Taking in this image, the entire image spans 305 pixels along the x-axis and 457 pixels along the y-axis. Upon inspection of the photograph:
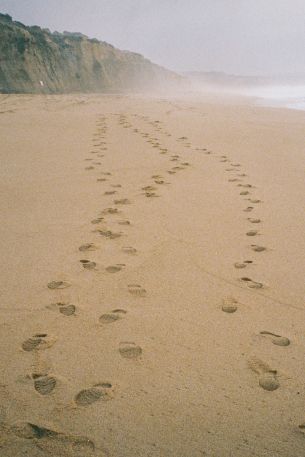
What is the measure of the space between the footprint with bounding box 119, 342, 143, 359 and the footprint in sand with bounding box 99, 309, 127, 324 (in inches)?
5.6

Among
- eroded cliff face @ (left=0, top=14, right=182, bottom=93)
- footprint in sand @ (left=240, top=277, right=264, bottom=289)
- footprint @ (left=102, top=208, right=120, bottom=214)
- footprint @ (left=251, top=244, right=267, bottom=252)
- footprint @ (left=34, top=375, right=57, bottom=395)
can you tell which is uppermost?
eroded cliff face @ (left=0, top=14, right=182, bottom=93)

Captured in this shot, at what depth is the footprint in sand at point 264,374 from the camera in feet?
3.65

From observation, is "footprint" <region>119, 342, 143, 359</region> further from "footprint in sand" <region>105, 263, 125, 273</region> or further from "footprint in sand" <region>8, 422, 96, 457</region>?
"footprint in sand" <region>105, 263, 125, 273</region>

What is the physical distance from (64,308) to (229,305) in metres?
0.75

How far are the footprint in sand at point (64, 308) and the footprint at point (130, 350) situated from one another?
0.30 m

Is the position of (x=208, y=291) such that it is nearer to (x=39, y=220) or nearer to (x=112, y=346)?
(x=112, y=346)

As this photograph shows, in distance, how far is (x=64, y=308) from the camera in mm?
1444

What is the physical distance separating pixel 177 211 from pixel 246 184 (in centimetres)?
95

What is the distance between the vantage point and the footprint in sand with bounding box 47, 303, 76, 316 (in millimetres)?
1419

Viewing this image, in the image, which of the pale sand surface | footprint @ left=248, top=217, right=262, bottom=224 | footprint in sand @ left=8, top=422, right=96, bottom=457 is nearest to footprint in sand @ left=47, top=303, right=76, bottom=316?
the pale sand surface

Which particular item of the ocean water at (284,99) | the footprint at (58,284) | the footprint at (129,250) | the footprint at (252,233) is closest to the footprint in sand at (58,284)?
the footprint at (58,284)

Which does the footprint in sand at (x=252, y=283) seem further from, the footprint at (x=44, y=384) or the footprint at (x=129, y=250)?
the footprint at (x=44, y=384)

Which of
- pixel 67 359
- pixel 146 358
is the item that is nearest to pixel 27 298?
pixel 67 359

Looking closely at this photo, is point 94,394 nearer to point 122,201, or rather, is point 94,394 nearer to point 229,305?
point 229,305
